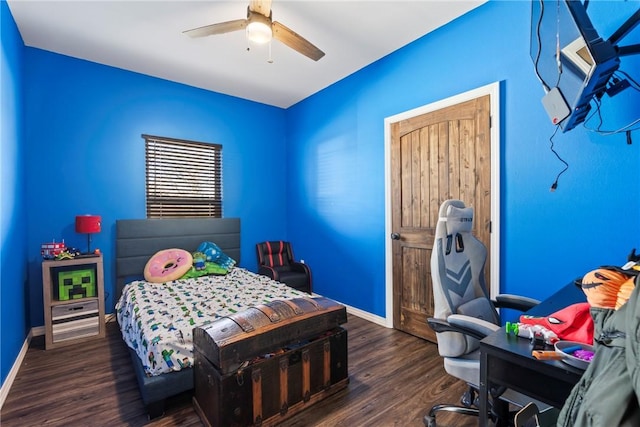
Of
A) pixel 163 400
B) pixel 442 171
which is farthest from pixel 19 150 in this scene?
pixel 442 171

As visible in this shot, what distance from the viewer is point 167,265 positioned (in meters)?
3.63

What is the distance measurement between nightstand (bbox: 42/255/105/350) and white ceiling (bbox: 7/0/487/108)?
2.24m

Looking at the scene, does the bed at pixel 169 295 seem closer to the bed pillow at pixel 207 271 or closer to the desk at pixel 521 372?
the bed pillow at pixel 207 271

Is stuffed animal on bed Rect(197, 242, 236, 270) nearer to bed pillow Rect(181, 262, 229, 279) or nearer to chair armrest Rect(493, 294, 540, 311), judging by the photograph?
bed pillow Rect(181, 262, 229, 279)

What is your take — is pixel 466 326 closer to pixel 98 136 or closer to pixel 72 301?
pixel 72 301

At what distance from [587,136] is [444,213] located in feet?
3.84

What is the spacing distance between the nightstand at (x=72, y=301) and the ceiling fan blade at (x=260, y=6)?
2847 mm

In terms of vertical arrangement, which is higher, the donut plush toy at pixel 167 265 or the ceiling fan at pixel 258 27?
the ceiling fan at pixel 258 27

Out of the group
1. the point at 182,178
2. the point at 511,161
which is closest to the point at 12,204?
the point at 182,178

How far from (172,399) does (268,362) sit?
831mm

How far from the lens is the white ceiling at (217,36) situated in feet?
8.17

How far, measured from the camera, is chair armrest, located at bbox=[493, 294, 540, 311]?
180cm

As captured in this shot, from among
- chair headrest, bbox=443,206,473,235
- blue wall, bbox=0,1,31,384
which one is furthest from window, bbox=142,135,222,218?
chair headrest, bbox=443,206,473,235

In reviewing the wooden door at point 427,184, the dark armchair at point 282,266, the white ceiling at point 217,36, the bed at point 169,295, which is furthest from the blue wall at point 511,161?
the bed at point 169,295
